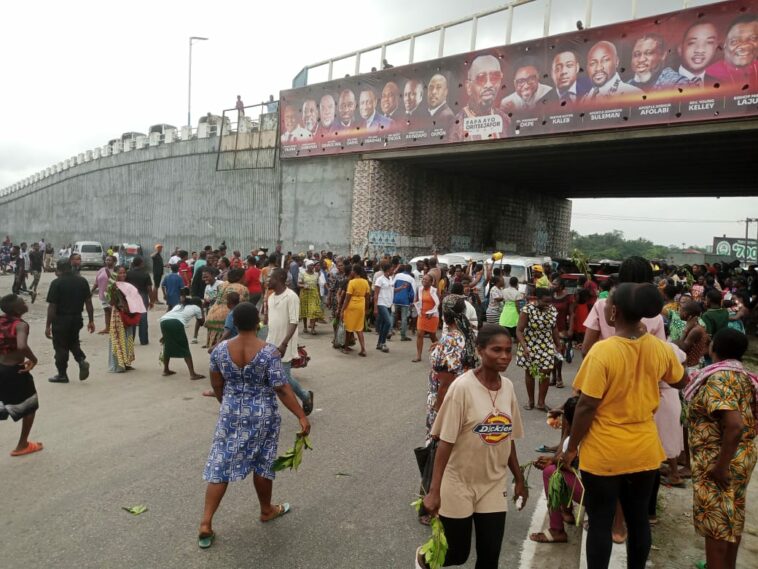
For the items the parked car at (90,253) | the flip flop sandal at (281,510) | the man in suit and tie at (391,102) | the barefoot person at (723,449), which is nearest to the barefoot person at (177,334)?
the flip flop sandal at (281,510)

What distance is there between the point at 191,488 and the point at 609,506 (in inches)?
127

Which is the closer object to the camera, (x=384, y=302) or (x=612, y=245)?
(x=384, y=302)

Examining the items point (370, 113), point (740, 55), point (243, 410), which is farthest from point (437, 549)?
point (370, 113)

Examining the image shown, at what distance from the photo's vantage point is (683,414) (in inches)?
178

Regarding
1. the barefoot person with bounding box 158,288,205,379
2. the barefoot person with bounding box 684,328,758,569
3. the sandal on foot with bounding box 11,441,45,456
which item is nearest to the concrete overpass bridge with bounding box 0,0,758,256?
the barefoot person with bounding box 158,288,205,379

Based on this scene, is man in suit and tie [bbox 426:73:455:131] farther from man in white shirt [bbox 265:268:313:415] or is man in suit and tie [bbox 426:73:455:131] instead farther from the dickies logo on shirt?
the dickies logo on shirt

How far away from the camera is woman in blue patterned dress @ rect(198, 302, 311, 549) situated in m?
3.69

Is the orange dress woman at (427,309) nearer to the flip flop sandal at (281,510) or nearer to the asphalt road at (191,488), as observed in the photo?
the asphalt road at (191,488)

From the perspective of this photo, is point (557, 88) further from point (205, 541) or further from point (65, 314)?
point (205, 541)

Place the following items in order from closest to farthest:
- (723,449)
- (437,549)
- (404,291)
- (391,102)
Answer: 1. (437,549)
2. (723,449)
3. (404,291)
4. (391,102)

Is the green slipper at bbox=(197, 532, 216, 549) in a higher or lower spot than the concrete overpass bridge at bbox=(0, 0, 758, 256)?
lower

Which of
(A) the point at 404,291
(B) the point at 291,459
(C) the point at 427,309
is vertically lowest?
(B) the point at 291,459

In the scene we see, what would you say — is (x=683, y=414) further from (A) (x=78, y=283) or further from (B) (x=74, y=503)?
(A) (x=78, y=283)

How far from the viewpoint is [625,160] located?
18547mm
